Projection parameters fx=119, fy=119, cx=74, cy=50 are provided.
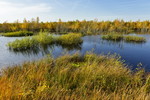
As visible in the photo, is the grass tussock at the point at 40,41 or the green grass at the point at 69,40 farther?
the green grass at the point at 69,40

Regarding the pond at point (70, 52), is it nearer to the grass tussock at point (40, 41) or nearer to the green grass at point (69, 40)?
the grass tussock at point (40, 41)

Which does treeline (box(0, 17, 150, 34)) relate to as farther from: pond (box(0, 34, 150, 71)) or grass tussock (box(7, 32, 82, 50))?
pond (box(0, 34, 150, 71))

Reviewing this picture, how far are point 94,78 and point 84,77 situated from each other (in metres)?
0.37

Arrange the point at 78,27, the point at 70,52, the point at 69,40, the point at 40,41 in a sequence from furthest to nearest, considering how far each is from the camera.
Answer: the point at 78,27, the point at 69,40, the point at 40,41, the point at 70,52

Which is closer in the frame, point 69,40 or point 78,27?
point 69,40

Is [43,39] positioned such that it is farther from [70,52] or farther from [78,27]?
[78,27]

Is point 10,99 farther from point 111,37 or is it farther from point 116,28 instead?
point 116,28

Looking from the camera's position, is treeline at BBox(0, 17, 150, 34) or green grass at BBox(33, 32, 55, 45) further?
treeline at BBox(0, 17, 150, 34)

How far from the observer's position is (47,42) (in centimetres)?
1206

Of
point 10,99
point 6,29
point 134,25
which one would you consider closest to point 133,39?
point 10,99

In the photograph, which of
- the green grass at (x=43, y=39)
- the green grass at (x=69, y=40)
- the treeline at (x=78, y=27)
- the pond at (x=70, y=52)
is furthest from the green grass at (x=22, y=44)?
the treeline at (x=78, y=27)

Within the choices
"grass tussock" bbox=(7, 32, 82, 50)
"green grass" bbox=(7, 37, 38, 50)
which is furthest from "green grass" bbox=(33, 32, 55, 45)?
"green grass" bbox=(7, 37, 38, 50)

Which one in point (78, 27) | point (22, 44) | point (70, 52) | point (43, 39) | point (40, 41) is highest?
point (78, 27)

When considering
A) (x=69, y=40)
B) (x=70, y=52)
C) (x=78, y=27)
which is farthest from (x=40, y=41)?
(x=78, y=27)
